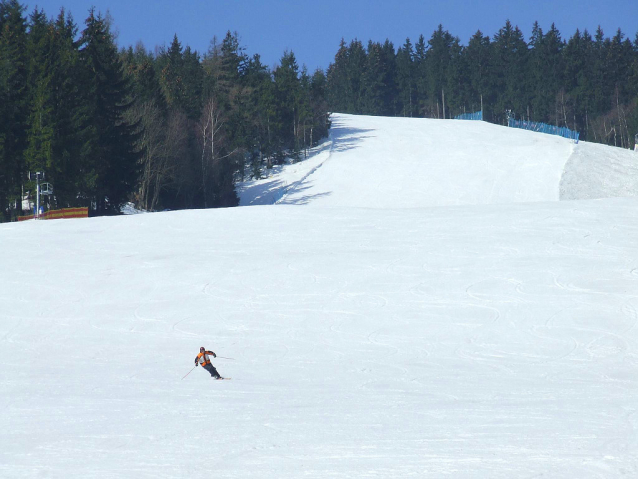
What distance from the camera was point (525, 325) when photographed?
1680 cm

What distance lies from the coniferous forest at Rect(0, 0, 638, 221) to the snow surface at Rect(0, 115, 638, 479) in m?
9.10

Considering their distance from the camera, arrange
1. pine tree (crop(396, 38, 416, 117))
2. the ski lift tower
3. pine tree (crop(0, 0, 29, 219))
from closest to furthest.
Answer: the ski lift tower < pine tree (crop(0, 0, 29, 219)) < pine tree (crop(396, 38, 416, 117))

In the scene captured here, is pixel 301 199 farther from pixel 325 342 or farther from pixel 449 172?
pixel 325 342

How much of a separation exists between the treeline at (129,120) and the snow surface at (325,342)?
866cm

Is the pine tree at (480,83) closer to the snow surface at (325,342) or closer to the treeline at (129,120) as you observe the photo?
the treeline at (129,120)

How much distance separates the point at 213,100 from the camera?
5394 centimetres

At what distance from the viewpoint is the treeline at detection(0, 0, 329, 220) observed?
35.8 m

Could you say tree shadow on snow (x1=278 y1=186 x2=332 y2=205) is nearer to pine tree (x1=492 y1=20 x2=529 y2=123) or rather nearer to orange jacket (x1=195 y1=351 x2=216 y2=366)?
orange jacket (x1=195 y1=351 x2=216 y2=366)

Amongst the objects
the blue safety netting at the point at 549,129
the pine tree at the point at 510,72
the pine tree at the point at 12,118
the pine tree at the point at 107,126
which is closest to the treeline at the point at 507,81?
the pine tree at the point at 510,72

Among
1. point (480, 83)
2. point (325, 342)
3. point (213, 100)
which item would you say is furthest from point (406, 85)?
point (325, 342)

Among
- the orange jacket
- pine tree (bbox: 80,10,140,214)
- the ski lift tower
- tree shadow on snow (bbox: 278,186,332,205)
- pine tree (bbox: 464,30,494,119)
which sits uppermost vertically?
pine tree (bbox: 464,30,494,119)

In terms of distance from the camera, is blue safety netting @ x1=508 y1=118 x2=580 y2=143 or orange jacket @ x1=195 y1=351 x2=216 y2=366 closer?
orange jacket @ x1=195 y1=351 x2=216 y2=366

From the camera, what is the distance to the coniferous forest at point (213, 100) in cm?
3638

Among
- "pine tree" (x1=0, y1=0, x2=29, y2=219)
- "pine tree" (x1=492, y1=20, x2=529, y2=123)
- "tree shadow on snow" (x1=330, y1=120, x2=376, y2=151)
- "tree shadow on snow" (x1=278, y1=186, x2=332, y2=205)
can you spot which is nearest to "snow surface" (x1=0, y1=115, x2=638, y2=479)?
"pine tree" (x1=0, y1=0, x2=29, y2=219)
